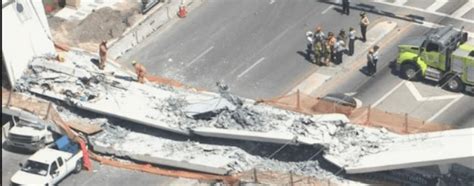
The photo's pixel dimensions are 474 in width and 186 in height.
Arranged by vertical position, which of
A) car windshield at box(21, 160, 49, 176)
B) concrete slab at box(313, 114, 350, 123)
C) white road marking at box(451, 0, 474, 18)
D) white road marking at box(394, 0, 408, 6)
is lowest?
car windshield at box(21, 160, 49, 176)

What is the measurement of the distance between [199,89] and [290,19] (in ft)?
26.6

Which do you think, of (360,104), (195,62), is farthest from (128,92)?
(360,104)

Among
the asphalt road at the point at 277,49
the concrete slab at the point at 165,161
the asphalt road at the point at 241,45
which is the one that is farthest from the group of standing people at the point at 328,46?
the concrete slab at the point at 165,161

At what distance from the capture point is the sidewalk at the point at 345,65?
56.5 meters

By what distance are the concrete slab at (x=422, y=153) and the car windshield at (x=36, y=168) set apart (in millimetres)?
11766

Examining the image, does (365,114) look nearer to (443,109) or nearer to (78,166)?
(443,109)

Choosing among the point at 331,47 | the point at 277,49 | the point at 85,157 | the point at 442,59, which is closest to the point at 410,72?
the point at 442,59

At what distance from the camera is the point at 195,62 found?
5919 centimetres

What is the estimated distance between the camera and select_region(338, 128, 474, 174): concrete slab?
45.8m

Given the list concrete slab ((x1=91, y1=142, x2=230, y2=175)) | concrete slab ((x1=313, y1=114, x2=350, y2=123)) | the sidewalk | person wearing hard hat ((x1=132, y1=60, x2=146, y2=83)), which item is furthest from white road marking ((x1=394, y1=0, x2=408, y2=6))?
concrete slab ((x1=91, y1=142, x2=230, y2=175))

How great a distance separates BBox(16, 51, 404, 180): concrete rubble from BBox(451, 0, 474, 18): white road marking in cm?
1406

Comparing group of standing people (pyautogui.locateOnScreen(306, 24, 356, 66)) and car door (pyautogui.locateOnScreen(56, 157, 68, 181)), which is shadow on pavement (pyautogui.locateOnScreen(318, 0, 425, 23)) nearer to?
group of standing people (pyautogui.locateOnScreen(306, 24, 356, 66))

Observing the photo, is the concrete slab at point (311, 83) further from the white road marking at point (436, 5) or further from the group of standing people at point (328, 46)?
the white road marking at point (436, 5)

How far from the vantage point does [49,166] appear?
49.6 meters
